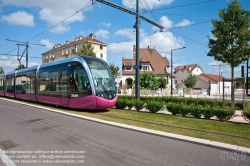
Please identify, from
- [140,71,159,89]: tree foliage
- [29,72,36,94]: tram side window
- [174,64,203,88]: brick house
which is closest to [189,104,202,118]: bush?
[29,72,36,94]: tram side window

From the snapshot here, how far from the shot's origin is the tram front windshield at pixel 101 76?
34.2 ft

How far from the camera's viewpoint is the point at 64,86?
1182 centimetres

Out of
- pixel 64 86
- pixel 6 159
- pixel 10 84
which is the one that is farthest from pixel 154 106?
pixel 10 84

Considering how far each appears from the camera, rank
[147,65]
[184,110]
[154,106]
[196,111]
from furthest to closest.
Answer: [147,65] → [154,106] → [184,110] → [196,111]

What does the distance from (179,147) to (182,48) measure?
104 ft

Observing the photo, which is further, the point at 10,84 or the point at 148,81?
the point at 148,81

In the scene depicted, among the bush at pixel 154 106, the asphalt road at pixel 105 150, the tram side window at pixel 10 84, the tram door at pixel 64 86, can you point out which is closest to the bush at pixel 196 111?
the bush at pixel 154 106

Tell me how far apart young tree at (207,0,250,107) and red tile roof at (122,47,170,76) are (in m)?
34.7

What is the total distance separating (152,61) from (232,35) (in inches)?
1530

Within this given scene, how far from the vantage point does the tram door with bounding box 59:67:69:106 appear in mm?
11633

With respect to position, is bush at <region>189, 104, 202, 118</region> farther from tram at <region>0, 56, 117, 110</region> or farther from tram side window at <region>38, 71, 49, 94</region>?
tram side window at <region>38, 71, 49, 94</region>

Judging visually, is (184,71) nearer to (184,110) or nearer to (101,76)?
(184,110)

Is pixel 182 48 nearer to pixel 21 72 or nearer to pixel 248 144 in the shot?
pixel 21 72

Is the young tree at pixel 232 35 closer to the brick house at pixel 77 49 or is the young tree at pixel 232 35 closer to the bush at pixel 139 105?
the bush at pixel 139 105
